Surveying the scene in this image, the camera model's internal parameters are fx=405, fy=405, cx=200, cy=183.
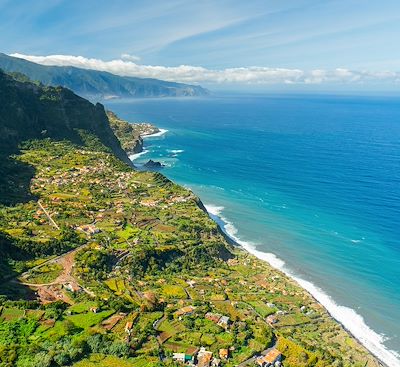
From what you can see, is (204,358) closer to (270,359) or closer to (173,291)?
(270,359)

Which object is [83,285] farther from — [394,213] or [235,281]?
[394,213]

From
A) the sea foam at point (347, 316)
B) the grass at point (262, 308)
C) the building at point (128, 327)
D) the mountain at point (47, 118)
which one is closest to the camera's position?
the building at point (128, 327)

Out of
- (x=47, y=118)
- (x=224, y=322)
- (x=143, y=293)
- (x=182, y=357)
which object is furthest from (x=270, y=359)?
(x=47, y=118)

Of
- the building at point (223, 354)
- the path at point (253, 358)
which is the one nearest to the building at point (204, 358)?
the building at point (223, 354)

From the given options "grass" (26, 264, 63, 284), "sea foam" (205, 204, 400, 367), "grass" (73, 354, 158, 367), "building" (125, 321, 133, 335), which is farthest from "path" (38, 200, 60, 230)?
"grass" (73, 354, 158, 367)

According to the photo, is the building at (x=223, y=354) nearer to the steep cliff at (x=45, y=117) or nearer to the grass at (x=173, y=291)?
the grass at (x=173, y=291)

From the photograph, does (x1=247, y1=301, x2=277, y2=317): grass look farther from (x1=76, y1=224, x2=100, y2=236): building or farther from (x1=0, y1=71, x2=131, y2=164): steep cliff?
(x1=0, y1=71, x2=131, y2=164): steep cliff

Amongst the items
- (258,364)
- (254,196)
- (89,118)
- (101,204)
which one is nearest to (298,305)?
(258,364)

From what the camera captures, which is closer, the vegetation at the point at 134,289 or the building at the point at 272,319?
the vegetation at the point at 134,289
